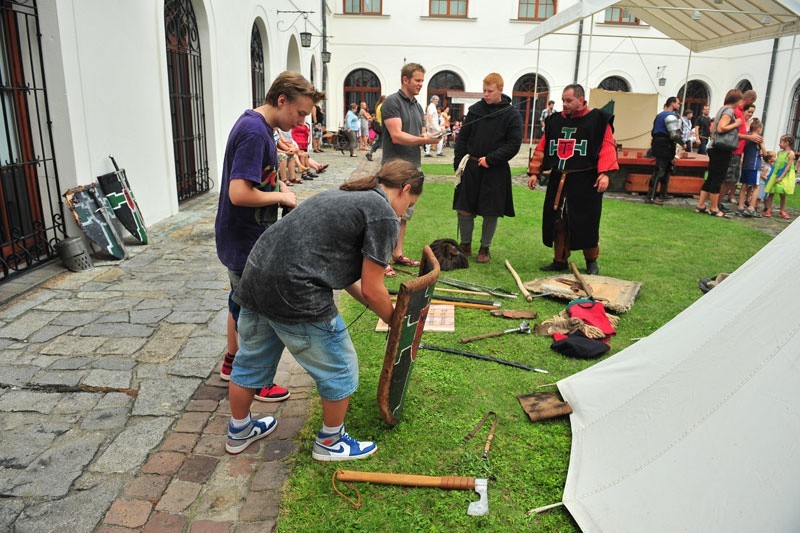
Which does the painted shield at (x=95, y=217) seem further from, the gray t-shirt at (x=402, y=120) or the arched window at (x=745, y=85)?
the arched window at (x=745, y=85)

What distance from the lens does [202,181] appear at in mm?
10711

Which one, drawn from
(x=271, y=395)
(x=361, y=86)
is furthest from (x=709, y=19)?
(x=361, y=86)

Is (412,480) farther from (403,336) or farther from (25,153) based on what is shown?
(25,153)

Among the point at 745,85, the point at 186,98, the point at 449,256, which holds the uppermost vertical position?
the point at 745,85

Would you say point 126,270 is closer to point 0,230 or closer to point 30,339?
point 0,230

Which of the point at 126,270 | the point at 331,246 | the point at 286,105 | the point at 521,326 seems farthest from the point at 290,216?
the point at 126,270

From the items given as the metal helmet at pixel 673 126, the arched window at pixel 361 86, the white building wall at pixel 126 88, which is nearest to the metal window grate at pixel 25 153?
the white building wall at pixel 126 88

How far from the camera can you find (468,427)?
3.27 m

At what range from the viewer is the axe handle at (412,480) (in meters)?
2.73

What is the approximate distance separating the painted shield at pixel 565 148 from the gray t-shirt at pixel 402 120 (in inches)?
54.5

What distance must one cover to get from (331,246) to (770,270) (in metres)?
1.97

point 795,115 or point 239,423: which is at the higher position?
point 795,115

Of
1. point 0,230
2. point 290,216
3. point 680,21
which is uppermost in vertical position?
point 680,21

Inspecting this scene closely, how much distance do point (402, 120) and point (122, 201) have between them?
3.29 meters
